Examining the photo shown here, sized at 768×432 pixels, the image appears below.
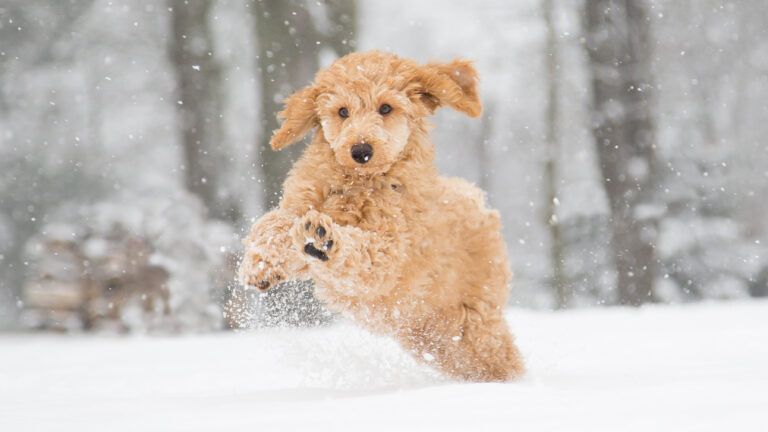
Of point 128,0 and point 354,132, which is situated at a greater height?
point 128,0

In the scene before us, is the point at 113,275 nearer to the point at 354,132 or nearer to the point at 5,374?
the point at 5,374

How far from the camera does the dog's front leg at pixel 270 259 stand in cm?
344

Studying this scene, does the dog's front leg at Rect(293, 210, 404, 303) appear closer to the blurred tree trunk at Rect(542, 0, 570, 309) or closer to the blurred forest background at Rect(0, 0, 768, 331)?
the blurred forest background at Rect(0, 0, 768, 331)

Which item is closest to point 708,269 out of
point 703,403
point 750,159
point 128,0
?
point 750,159

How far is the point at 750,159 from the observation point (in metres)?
12.8

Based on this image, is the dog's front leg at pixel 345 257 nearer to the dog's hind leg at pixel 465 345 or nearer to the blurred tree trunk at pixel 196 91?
the dog's hind leg at pixel 465 345

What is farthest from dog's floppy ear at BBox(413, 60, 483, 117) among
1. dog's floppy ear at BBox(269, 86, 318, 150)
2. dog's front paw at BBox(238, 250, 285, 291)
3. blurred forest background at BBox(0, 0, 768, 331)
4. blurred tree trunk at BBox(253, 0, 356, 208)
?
blurred tree trunk at BBox(253, 0, 356, 208)

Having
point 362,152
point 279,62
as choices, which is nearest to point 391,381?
point 362,152

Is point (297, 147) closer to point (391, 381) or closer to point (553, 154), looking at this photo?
point (391, 381)

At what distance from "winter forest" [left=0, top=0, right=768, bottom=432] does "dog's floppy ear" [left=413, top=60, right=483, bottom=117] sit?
1135 millimetres

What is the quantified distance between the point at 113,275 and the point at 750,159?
397 inches

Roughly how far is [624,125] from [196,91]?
5.20 meters

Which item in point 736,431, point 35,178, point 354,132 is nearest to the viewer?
point 736,431

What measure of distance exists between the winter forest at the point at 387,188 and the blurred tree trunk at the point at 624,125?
28 millimetres
